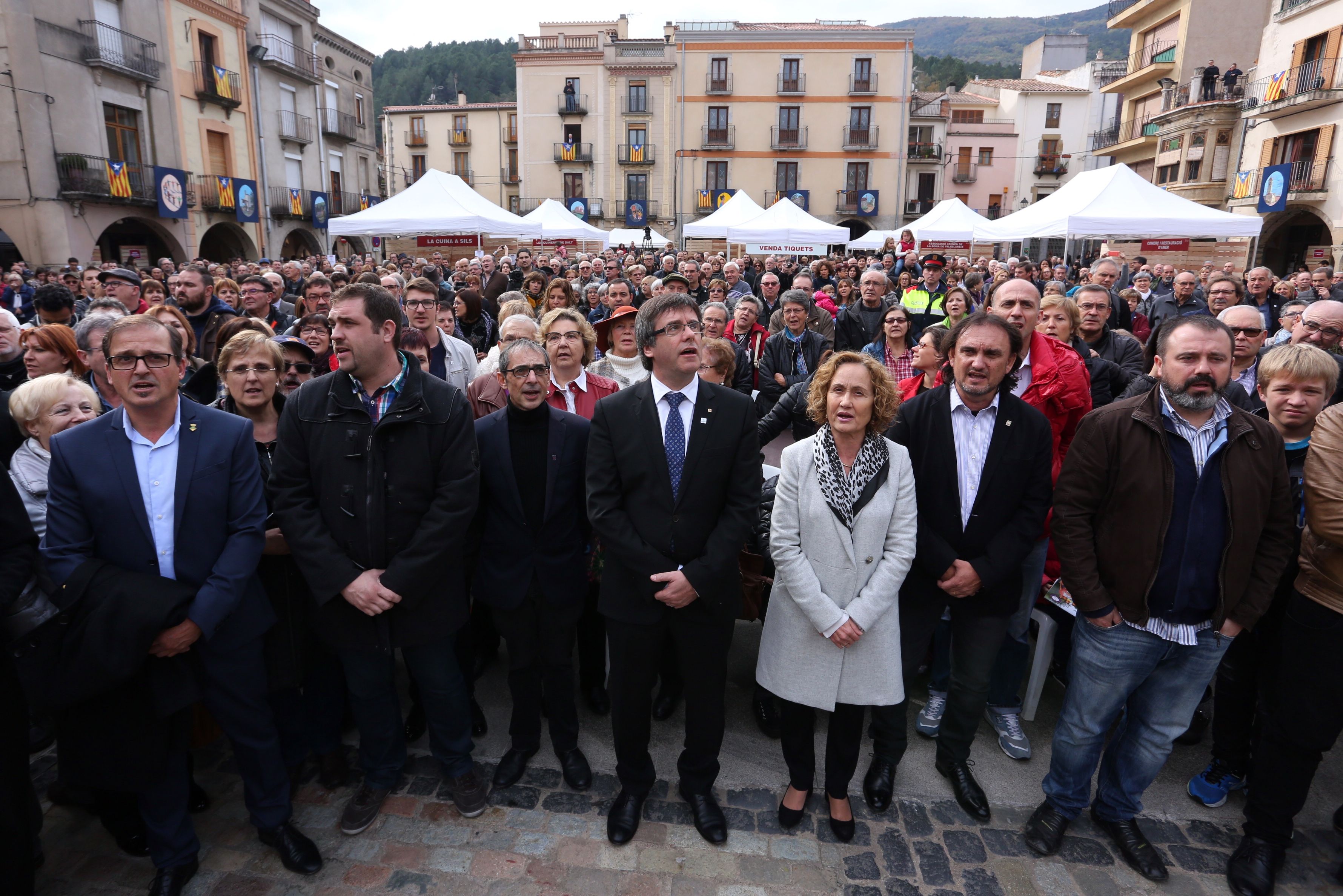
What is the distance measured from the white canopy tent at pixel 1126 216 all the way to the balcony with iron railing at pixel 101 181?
19062mm

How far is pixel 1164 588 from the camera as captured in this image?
260 centimetres

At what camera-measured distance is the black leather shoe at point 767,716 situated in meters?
3.54

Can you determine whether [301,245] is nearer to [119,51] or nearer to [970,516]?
[119,51]

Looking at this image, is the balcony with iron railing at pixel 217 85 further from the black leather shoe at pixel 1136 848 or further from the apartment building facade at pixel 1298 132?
the apartment building facade at pixel 1298 132

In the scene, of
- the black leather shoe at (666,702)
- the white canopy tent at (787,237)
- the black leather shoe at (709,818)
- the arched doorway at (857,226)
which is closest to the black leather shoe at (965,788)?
the black leather shoe at (709,818)

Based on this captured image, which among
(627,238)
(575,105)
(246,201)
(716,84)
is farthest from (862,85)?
(246,201)

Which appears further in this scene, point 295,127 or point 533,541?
point 295,127

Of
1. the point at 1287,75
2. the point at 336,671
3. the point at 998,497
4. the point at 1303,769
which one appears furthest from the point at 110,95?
the point at 1287,75

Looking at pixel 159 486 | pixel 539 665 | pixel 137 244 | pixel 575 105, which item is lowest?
pixel 539 665

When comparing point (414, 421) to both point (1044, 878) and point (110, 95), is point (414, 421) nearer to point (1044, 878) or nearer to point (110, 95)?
point (1044, 878)

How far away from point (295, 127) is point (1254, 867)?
28194 mm

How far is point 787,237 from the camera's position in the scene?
15.0 meters

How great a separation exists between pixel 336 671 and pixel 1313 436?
12.9ft

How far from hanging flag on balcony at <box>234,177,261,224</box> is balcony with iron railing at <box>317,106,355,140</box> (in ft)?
17.9
